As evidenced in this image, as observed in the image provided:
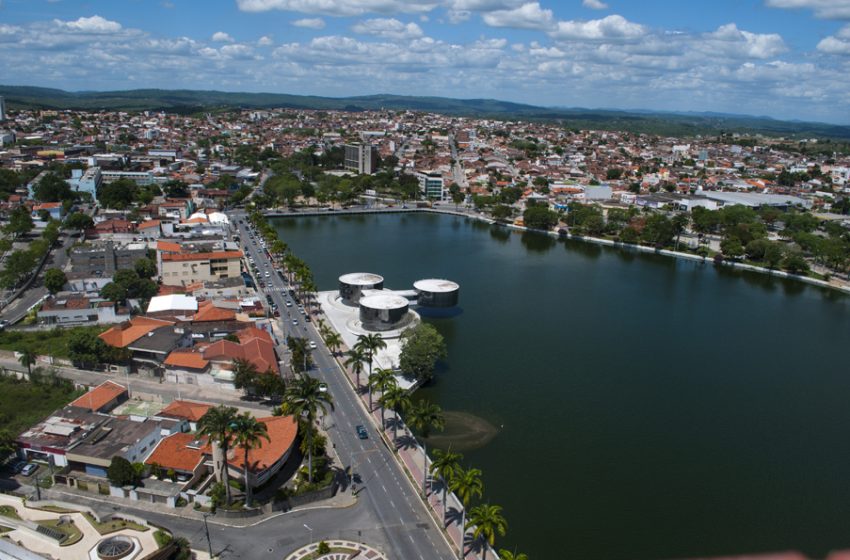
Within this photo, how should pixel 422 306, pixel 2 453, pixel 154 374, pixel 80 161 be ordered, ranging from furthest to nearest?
1. pixel 80 161
2. pixel 422 306
3. pixel 154 374
4. pixel 2 453

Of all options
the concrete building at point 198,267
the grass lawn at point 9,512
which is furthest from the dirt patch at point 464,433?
the concrete building at point 198,267

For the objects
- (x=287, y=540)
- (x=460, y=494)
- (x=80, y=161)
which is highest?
(x=80, y=161)

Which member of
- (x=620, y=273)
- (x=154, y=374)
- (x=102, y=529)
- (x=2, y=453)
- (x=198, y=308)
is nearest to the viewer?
(x=102, y=529)

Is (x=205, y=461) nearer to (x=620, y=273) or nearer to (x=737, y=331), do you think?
(x=737, y=331)

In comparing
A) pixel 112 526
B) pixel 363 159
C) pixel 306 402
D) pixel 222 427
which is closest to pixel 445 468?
pixel 306 402

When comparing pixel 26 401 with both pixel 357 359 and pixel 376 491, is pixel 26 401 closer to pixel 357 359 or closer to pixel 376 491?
pixel 357 359

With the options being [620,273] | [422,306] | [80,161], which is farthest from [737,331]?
[80,161]

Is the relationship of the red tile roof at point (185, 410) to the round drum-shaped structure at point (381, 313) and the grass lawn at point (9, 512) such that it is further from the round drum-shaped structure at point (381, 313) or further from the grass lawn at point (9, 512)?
the round drum-shaped structure at point (381, 313)

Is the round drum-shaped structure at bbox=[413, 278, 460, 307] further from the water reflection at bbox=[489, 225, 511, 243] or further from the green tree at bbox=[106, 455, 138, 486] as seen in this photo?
the water reflection at bbox=[489, 225, 511, 243]
